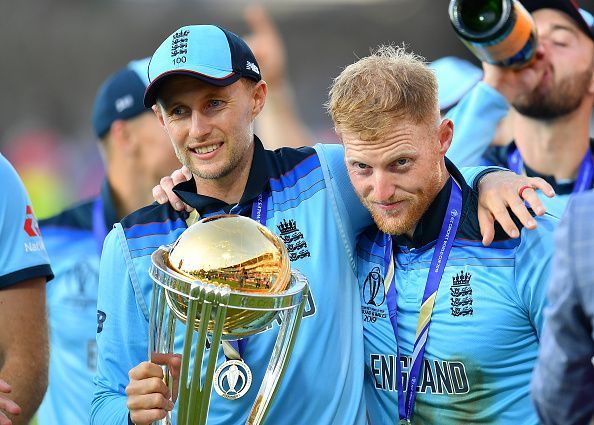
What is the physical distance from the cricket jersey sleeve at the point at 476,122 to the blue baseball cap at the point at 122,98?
226cm

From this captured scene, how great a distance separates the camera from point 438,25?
7.77 m

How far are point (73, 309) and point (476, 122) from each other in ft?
7.53

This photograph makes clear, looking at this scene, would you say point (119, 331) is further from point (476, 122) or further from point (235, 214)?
point (476, 122)

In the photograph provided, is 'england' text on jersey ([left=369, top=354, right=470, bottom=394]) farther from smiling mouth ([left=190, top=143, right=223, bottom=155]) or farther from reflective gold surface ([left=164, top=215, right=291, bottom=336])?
smiling mouth ([left=190, top=143, right=223, bottom=155])

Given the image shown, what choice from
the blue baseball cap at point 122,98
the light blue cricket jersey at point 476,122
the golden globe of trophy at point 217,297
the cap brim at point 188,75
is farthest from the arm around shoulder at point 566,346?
the blue baseball cap at point 122,98

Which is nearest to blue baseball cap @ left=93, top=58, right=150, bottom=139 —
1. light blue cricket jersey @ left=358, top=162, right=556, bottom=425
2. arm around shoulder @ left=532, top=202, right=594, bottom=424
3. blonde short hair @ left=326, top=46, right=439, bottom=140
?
blonde short hair @ left=326, top=46, right=439, bottom=140

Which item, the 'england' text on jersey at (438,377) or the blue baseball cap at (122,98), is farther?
the blue baseball cap at (122,98)

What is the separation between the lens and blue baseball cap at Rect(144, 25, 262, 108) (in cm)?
267

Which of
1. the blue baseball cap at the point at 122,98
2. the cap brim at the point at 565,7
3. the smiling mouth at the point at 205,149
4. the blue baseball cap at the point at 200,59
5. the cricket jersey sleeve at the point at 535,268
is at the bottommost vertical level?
the cricket jersey sleeve at the point at 535,268

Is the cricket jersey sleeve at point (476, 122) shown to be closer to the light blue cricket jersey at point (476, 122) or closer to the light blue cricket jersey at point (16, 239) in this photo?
the light blue cricket jersey at point (476, 122)

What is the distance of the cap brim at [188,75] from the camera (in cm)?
265

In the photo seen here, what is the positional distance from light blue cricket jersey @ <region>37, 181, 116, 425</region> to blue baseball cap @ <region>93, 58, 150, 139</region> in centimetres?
57

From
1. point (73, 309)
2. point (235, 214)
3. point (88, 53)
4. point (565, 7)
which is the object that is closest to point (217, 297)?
point (235, 214)

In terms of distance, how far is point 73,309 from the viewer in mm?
5043
